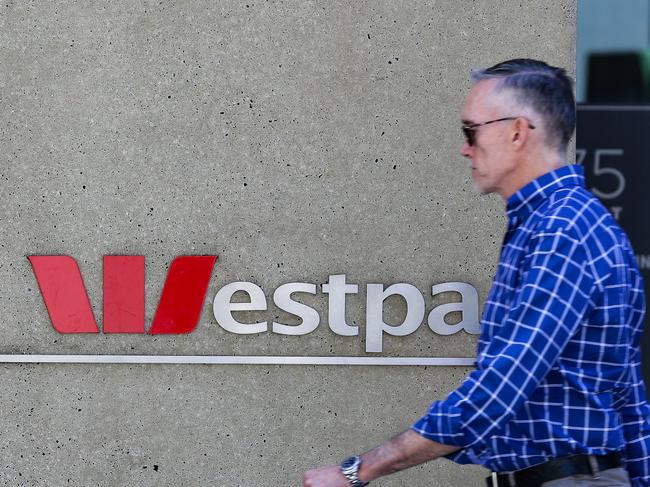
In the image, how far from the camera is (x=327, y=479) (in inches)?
84.0

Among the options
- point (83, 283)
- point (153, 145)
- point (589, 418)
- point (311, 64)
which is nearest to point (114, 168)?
point (153, 145)

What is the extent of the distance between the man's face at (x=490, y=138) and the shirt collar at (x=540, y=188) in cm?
6

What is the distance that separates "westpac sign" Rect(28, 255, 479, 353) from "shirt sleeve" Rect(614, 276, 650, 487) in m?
1.52

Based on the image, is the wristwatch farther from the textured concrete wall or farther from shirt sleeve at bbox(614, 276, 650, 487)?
the textured concrete wall

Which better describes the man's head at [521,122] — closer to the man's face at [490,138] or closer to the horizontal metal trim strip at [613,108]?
the man's face at [490,138]

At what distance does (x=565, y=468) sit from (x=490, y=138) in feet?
2.47

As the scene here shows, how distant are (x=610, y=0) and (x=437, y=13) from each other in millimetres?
2014

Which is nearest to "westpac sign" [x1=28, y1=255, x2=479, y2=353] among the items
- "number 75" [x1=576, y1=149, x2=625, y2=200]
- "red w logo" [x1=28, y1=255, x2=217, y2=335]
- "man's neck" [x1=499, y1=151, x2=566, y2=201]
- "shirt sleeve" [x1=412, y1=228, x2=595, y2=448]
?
"red w logo" [x1=28, y1=255, x2=217, y2=335]

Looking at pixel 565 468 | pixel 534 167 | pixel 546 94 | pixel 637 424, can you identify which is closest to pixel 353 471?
pixel 565 468

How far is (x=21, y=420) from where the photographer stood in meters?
3.87

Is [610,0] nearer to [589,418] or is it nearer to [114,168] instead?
[114,168]

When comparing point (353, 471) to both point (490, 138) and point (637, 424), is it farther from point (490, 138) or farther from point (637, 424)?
point (490, 138)

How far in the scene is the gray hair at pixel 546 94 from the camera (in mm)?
2229

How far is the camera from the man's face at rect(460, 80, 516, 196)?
2.25 m
